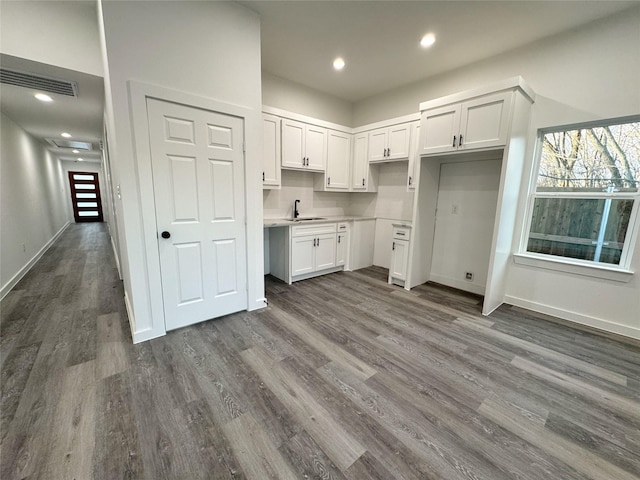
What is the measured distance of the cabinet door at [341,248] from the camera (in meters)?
4.35

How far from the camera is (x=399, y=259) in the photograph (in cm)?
384

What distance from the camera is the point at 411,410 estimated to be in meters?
1.66

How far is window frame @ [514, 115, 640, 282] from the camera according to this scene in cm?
252

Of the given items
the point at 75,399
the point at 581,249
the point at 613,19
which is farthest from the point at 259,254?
the point at 613,19

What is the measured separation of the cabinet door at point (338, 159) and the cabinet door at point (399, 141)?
2.56 ft

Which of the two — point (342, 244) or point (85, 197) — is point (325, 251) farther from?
point (85, 197)

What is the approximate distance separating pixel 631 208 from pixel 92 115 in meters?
6.93

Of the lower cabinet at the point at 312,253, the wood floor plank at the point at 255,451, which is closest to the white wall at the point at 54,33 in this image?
the lower cabinet at the point at 312,253

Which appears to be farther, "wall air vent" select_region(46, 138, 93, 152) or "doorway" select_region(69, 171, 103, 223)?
"doorway" select_region(69, 171, 103, 223)

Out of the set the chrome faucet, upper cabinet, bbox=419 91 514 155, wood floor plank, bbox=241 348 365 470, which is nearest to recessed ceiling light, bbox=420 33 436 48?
upper cabinet, bbox=419 91 514 155

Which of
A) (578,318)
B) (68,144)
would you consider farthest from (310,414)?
(68,144)

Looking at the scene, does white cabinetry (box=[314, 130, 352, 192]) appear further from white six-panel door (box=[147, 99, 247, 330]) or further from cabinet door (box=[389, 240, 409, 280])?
white six-panel door (box=[147, 99, 247, 330])

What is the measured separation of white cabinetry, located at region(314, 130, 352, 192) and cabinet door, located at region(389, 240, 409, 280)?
4.87ft

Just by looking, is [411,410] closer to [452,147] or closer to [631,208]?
[452,147]
